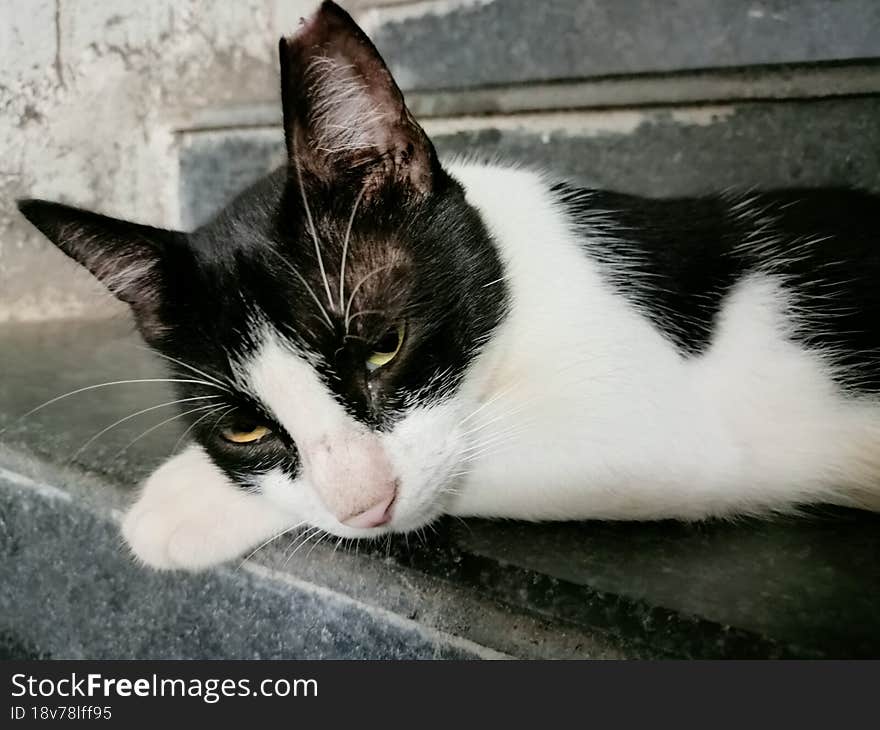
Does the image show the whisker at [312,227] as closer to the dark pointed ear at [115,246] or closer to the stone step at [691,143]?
the dark pointed ear at [115,246]

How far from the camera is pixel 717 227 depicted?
0.81 metres

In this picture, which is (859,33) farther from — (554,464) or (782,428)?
(554,464)

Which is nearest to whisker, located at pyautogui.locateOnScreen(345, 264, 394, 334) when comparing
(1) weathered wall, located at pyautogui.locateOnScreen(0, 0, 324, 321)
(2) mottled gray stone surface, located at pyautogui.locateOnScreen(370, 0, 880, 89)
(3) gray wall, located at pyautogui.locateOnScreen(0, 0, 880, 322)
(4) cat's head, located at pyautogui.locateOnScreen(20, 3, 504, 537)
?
(4) cat's head, located at pyautogui.locateOnScreen(20, 3, 504, 537)

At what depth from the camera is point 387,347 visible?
65 cm

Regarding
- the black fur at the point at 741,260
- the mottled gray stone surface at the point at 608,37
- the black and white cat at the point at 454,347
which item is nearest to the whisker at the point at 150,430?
the black and white cat at the point at 454,347

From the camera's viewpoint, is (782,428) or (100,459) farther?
(100,459)

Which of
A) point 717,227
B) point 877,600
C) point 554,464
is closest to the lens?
point 877,600

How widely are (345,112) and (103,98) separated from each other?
3.91 feet

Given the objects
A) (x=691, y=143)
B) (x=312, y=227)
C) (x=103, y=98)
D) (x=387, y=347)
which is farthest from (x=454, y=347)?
(x=103, y=98)

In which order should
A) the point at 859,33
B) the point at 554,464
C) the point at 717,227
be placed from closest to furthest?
the point at 554,464 < the point at 717,227 < the point at 859,33

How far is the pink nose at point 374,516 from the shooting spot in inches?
23.6

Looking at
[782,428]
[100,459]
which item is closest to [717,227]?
[782,428]

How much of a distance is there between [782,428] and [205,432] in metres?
0.60

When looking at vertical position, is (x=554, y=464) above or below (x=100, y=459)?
above
